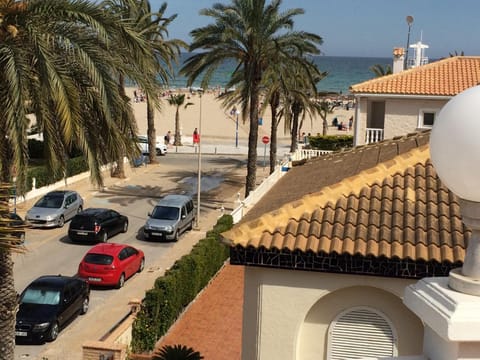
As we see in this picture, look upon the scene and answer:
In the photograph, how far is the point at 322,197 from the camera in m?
9.50

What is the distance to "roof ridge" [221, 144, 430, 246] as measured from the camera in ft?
28.8

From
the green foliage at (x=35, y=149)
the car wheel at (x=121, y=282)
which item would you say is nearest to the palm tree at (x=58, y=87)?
the car wheel at (x=121, y=282)

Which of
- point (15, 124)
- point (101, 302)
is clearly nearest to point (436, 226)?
point (15, 124)

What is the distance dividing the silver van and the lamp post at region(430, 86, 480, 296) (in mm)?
25667

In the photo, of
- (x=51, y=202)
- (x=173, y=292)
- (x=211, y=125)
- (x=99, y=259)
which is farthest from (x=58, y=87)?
(x=211, y=125)

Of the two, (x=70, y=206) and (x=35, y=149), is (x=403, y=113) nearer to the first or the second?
(x=70, y=206)

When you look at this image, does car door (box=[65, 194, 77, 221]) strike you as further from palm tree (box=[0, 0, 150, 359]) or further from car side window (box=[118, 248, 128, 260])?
palm tree (box=[0, 0, 150, 359])

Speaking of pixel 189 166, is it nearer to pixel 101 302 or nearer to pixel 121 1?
pixel 101 302

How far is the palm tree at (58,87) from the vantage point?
11.1 meters

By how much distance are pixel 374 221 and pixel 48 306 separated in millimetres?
11594

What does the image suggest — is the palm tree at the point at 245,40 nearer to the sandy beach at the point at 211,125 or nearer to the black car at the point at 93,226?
the black car at the point at 93,226

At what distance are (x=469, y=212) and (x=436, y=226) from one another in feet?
19.0

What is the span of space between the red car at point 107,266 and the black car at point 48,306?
2210mm

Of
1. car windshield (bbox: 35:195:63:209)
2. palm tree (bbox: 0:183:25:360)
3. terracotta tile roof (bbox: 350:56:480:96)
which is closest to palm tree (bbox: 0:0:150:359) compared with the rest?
palm tree (bbox: 0:183:25:360)
